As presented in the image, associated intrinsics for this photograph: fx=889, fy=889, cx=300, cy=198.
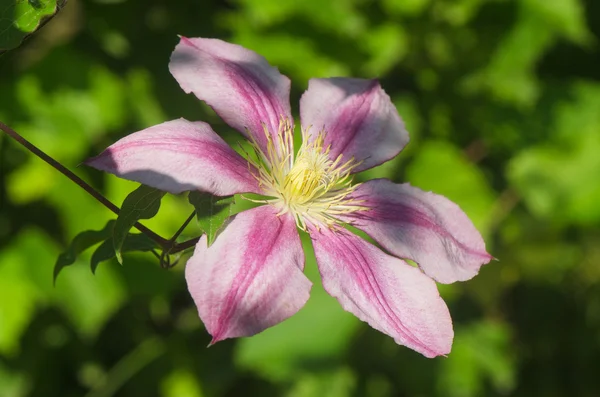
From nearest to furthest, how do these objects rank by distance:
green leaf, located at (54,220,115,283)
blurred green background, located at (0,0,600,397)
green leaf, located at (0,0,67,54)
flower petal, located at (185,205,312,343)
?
flower petal, located at (185,205,312,343) < green leaf, located at (0,0,67,54) < green leaf, located at (54,220,115,283) < blurred green background, located at (0,0,600,397)

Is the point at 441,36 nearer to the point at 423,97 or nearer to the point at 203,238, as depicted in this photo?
the point at 423,97

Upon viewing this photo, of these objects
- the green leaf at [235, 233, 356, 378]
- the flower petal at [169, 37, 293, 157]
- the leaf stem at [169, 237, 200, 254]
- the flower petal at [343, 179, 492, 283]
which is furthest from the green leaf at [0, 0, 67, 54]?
the green leaf at [235, 233, 356, 378]

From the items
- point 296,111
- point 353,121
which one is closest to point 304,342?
point 296,111

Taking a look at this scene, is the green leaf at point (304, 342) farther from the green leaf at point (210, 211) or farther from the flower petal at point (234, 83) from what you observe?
the green leaf at point (210, 211)

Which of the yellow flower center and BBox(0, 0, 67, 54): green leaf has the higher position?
BBox(0, 0, 67, 54): green leaf

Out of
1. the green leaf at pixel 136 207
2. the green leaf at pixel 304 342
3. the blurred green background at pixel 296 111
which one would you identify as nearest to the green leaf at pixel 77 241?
the green leaf at pixel 136 207

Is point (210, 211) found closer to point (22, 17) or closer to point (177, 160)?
point (177, 160)

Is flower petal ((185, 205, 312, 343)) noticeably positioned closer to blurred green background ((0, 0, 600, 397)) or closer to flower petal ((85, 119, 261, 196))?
flower petal ((85, 119, 261, 196))
